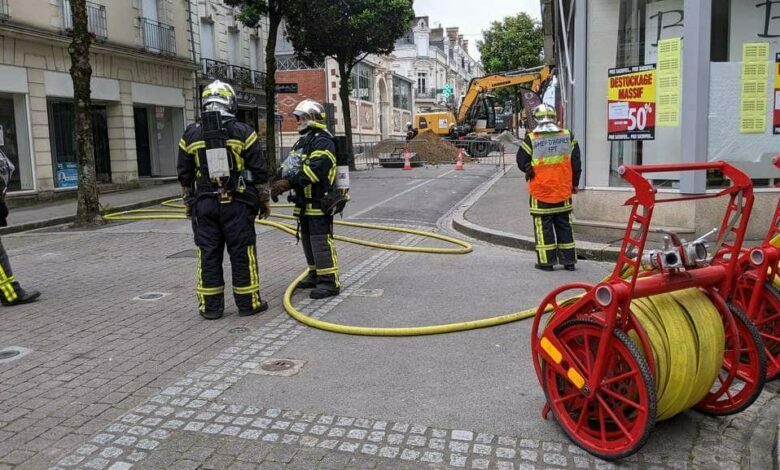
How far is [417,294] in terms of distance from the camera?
6.77m

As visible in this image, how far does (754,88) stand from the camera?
864cm

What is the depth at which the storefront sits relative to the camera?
1675 centimetres

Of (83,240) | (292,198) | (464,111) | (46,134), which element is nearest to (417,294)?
(292,198)

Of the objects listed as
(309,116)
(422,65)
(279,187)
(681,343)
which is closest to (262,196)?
(279,187)

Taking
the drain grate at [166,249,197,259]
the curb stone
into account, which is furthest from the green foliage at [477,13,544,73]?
the drain grate at [166,249,197,259]

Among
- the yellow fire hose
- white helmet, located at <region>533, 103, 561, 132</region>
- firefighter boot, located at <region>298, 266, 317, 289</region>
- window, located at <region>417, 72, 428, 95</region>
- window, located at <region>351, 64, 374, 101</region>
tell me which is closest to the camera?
the yellow fire hose

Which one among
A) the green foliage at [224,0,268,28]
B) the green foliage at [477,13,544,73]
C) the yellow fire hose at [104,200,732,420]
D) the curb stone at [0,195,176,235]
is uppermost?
the green foliage at [477,13,544,73]

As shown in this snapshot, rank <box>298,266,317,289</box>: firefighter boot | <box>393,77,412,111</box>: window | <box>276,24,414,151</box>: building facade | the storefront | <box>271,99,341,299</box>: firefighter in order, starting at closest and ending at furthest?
1. <box>271,99,341,299</box>: firefighter
2. <box>298,266,317,289</box>: firefighter boot
3. the storefront
4. <box>276,24,414,151</box>: building facade
5. <box>393,77,412,111</box>: window

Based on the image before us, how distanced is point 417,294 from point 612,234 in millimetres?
3942

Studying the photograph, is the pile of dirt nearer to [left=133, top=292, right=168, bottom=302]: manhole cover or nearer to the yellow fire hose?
[left=133, top=292, right=168, bottom=302]: manhole cover

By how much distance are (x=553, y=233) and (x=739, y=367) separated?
4211 mm

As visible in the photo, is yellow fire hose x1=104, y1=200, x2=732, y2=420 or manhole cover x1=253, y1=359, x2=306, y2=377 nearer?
yellow fire hose x1=104, y1=200, x2=732, y2=420

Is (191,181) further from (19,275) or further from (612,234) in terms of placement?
(612,234)

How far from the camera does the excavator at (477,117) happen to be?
2980 cm
